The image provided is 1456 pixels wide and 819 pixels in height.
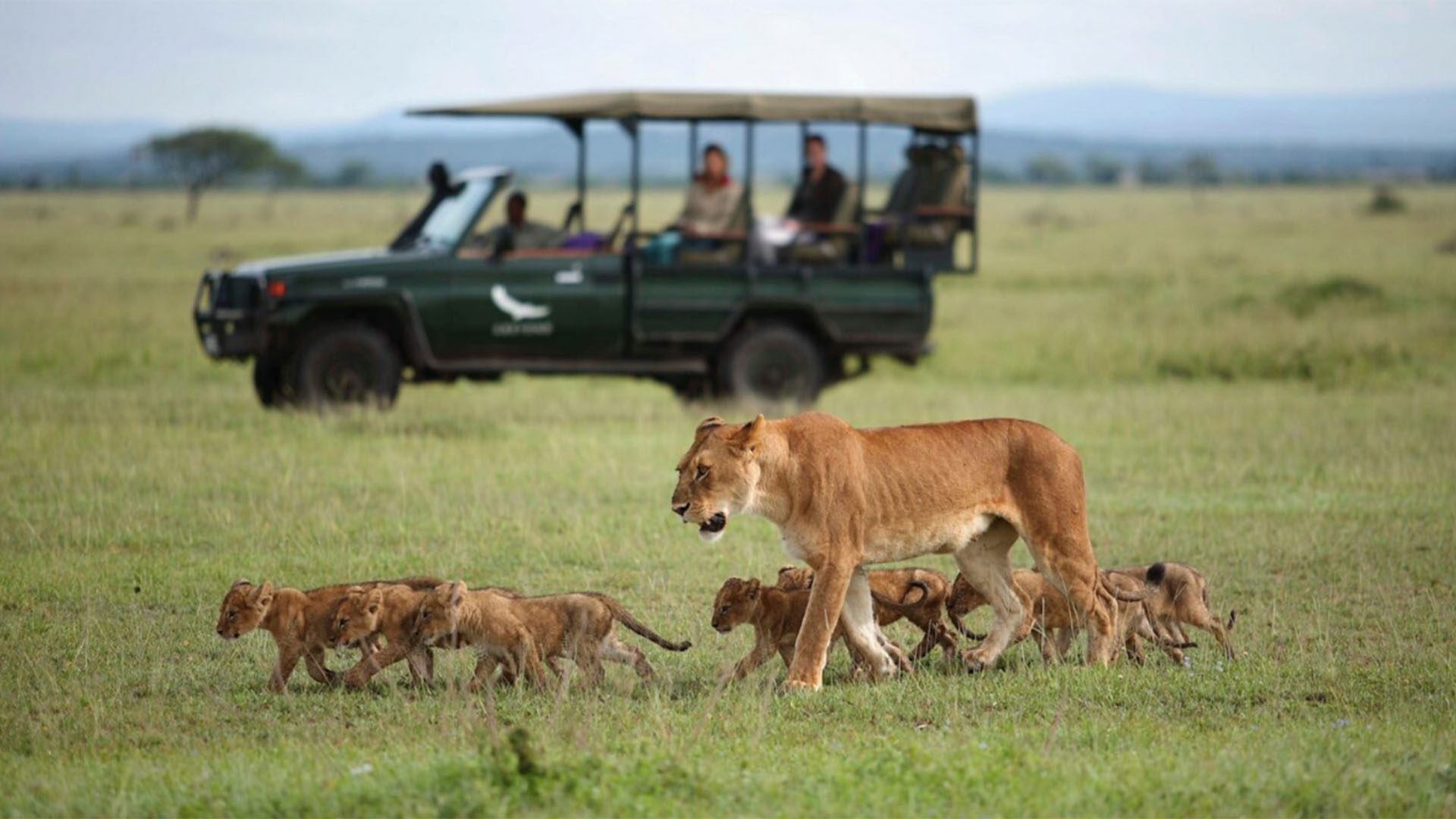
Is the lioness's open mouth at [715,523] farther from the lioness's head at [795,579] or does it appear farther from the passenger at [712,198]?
the passenger at [712,198]

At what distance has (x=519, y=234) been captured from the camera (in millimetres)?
17484

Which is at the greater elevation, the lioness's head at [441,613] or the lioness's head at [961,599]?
the lioness's head at [441,613]

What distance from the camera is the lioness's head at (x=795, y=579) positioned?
845cm

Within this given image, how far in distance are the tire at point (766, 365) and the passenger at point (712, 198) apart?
1035 mm

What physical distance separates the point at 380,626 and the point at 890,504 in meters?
2.20

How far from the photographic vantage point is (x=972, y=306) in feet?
105

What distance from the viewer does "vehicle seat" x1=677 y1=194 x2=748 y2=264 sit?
1764cm

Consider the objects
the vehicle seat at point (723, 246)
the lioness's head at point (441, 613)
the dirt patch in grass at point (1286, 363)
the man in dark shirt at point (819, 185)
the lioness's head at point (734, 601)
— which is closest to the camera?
the lioness's head at point (441, 613)

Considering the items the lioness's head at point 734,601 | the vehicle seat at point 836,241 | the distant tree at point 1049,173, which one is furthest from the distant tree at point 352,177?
the lioness's head at point 734,601

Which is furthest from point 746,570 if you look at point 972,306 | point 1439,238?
point 1439,238

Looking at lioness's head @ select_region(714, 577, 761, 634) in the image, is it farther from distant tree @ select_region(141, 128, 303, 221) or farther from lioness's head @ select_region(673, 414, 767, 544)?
distant tree @ select_region(141, 128, 303, 221)

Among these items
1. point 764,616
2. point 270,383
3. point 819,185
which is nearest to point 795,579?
point 764,616

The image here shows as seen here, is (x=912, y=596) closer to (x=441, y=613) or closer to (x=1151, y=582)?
(x=1151, y=582)

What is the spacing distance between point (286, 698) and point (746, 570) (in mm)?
3666
